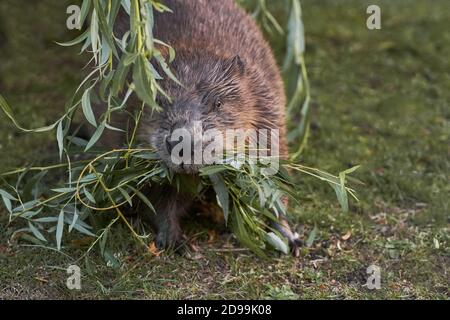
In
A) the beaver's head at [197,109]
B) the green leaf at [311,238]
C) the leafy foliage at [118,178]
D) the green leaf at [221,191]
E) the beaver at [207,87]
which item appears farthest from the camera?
the green leaf at [311,238]

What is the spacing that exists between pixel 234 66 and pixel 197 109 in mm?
494

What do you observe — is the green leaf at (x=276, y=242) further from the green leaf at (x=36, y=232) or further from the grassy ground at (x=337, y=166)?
the green leaf at (x=36, y=232)

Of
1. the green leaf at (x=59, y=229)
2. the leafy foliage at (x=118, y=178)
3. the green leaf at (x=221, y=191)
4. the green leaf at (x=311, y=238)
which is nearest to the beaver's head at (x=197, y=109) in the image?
the leafy foliage at (x=118, y=178)

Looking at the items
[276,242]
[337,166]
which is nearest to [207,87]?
[276,242]

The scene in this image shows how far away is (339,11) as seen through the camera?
9.22 meters

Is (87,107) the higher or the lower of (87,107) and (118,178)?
the higher

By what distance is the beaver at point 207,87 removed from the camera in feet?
16.6

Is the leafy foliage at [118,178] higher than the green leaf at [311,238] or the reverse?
higher

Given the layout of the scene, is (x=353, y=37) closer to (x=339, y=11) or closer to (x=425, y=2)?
(x=339, y=11)

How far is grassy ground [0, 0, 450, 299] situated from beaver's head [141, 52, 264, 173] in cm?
70

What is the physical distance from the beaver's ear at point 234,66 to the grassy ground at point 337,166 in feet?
3.07

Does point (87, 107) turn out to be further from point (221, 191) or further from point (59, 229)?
point (221, 191)

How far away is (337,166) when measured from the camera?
6.46m

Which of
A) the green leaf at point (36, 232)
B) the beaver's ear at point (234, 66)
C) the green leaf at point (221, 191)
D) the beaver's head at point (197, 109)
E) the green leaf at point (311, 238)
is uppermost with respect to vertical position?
the beaver's ear at point (234, 66)
